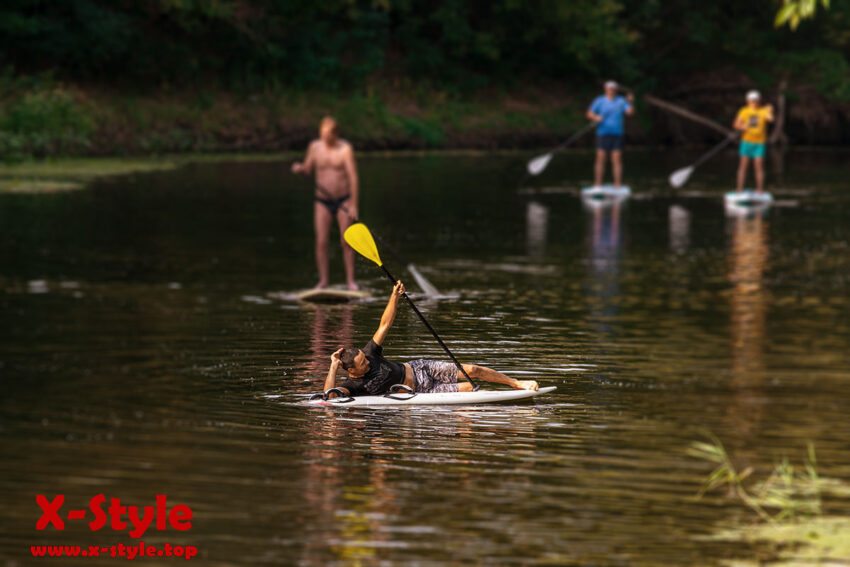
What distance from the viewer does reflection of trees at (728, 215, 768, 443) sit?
1031 centimetres

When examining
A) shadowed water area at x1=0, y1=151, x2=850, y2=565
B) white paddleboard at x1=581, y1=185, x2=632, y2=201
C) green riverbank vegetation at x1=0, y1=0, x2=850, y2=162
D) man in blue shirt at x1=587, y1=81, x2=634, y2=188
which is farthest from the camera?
green riverbank vegetation at x1=0, y1=0, x2=850, y2=162

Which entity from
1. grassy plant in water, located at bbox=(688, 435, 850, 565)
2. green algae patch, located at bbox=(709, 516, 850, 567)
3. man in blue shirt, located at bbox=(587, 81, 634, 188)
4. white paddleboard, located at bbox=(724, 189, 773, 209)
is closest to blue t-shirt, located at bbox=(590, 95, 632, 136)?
man in blue shirt, located at bbox=(587, 81, 634, 188)

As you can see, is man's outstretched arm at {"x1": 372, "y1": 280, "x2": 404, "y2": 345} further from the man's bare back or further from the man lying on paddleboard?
the man's bare back

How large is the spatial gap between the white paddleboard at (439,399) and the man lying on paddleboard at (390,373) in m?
0.08

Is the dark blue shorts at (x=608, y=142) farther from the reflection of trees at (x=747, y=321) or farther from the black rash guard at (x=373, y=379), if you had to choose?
the black rash guard at (x=373, y=379)

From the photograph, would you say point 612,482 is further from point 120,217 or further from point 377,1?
point 377,1

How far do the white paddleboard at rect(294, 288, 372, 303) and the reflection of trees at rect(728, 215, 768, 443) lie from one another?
3.66 m

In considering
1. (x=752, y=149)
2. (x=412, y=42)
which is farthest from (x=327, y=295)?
(x=412, y=42)

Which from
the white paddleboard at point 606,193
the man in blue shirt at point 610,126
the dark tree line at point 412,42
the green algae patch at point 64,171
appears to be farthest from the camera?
the dark tree line at point 412,42

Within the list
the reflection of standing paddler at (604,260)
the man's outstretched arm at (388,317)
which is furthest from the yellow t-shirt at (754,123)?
the man's outstretched arm at (388,317)

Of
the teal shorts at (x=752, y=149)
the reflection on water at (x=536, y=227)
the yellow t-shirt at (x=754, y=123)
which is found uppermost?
the yellow t-shirt at (x=754, y=123)

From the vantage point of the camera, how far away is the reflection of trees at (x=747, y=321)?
1031 cm

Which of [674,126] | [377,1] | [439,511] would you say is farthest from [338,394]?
[674,126]

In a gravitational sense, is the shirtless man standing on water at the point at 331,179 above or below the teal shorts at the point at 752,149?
below
